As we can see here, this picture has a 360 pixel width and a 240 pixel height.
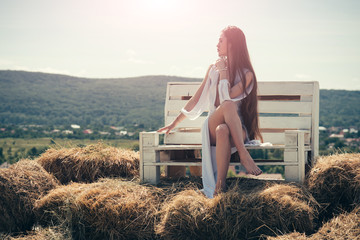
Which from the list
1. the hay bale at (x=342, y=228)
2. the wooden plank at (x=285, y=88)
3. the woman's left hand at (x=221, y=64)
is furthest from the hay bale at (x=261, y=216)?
the wooden plank at (x=285, y=88)

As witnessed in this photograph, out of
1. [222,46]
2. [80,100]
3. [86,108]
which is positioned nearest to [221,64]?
[222,46]

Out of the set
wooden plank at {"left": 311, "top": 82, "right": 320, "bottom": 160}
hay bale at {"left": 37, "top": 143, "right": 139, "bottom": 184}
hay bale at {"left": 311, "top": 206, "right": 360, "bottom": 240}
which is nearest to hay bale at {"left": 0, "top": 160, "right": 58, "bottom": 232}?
hay bale at {"left": 37, "top": 143, "right": 139, "bottom": 184}

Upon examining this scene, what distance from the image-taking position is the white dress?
324 centimetres

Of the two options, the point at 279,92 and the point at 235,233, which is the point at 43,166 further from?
the point at 279,92

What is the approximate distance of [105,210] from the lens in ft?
9.44

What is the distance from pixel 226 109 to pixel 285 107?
1.25m

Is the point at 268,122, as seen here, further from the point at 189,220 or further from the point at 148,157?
the point at 189,220

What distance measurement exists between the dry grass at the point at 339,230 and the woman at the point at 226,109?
0.64 meters

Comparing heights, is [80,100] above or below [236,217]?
above

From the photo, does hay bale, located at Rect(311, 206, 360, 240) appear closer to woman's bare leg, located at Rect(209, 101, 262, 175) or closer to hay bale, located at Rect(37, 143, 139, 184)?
woman's bare leg, located at Rect(209, 101, 262, 175)

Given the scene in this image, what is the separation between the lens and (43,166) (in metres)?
3.95

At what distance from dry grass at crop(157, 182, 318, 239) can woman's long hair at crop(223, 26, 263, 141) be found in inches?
36.8

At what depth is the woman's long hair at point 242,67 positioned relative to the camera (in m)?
3.46

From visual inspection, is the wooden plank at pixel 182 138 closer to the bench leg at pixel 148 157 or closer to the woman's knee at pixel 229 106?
the bench leg at pixel 148 157
